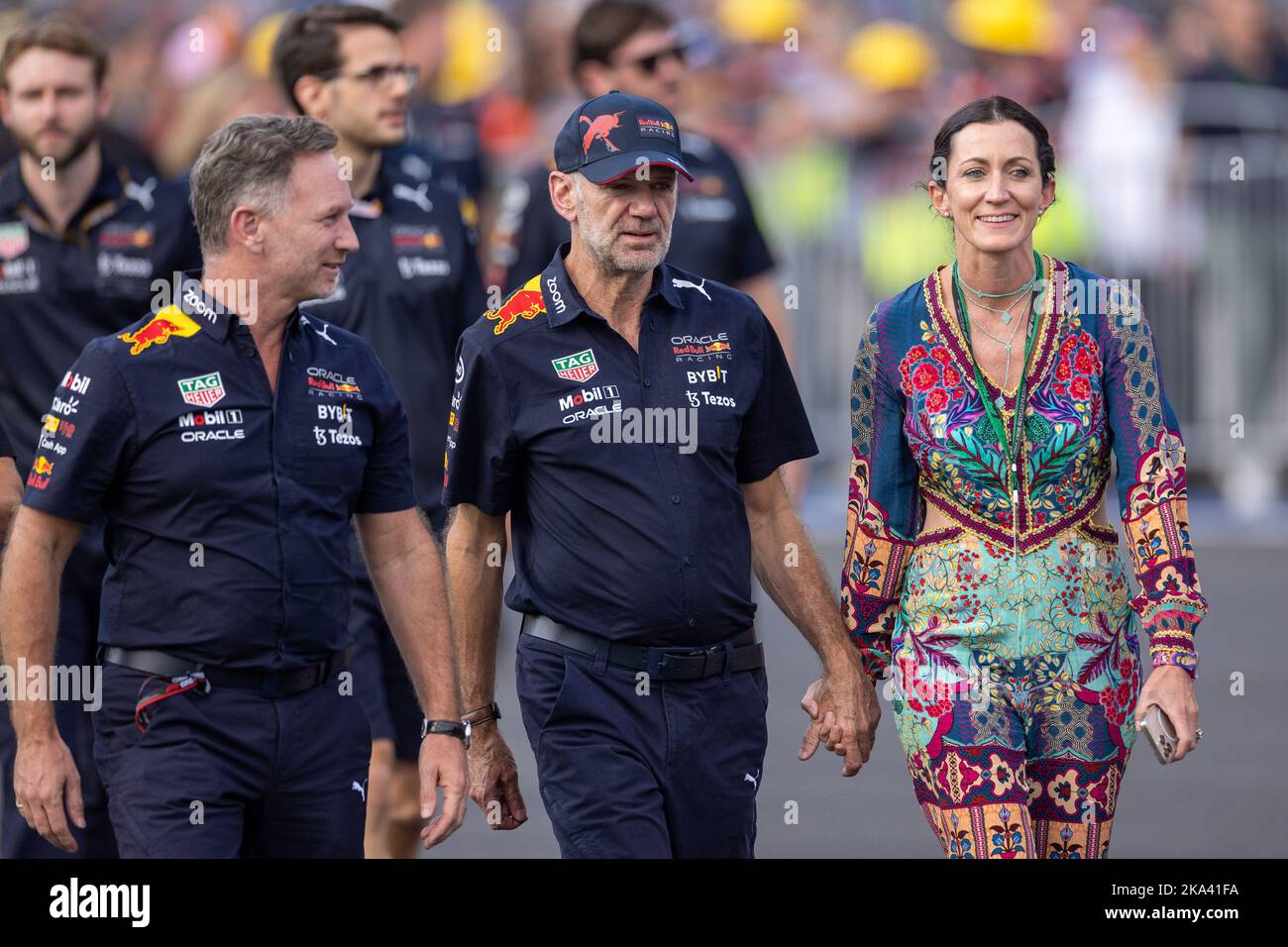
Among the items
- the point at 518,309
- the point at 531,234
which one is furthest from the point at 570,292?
the point at 531,234

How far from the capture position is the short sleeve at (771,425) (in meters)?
5.72

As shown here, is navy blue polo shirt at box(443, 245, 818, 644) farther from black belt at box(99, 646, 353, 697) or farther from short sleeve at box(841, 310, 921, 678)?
black belt at box(99, 646, 353, 697)

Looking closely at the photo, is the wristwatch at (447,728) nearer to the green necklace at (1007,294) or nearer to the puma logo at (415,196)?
the green necklace at (1007,294)

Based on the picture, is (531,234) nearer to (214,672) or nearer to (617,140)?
(617,140)

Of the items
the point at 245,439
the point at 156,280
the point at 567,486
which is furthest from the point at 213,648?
the point at 156,280

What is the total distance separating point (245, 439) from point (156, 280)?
2.35 m

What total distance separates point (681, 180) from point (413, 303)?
1.39 metres

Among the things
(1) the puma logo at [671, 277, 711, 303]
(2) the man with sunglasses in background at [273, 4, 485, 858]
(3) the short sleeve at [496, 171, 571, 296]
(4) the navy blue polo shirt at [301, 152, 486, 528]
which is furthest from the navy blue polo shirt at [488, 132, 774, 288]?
(1) the puma logo at [671, 277, 711, 303]

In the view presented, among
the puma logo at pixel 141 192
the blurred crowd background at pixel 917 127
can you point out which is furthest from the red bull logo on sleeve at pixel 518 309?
the blurred crowd background at pixel 917 127

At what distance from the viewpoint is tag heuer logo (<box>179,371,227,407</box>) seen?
5.31 m

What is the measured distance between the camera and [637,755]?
17.7ft

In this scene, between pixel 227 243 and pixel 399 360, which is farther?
pixel 399 360

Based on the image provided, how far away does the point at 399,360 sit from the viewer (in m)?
7.66
